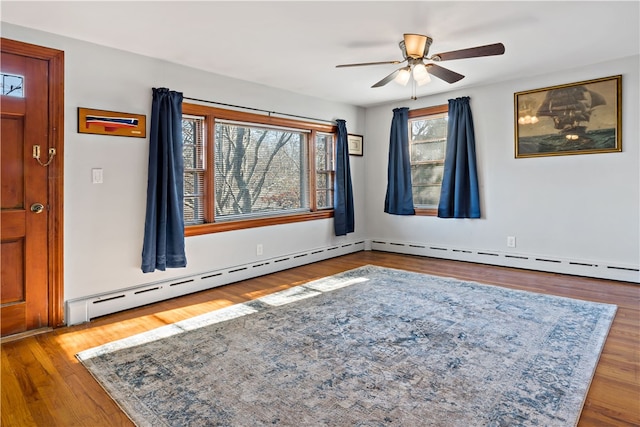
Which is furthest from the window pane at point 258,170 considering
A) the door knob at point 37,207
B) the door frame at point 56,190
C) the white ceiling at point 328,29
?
the door knob at point 37,207

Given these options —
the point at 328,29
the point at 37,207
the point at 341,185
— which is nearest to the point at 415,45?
the point at 328,29

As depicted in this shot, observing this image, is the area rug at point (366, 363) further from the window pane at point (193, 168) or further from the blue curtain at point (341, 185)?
the blue curtain at point (341, 185)

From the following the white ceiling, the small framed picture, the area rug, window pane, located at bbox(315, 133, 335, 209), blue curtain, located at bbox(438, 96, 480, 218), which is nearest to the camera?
the area rug

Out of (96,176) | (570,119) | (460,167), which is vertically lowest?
(96,176)

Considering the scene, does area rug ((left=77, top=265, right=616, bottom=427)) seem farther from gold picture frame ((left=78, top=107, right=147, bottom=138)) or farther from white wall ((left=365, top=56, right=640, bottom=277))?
gold picture frame ((left=78, top=107, right=147, bottom=138))

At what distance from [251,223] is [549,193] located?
3.60 meters

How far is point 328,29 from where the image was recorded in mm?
3068

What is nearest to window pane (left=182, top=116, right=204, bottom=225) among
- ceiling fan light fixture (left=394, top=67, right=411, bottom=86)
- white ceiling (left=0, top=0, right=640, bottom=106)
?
white ceiling (left=0, top=0, right=640, bottom=106)

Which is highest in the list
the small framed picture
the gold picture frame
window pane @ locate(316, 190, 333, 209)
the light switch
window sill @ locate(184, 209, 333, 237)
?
the small framed picture

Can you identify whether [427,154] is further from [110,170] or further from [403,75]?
[110,170]

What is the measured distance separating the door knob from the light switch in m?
0.43

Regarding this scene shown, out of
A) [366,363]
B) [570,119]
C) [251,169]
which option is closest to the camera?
[366,363]

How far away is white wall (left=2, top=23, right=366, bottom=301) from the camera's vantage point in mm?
3123

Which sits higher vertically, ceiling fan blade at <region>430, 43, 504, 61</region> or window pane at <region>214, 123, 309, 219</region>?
ceiling fan blade at <region>430, 43, 504, 61</region>
